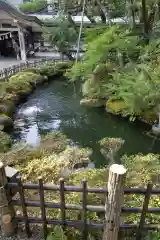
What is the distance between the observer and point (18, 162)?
23.3ft

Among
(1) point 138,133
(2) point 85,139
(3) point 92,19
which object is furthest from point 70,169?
(3) point 92,19

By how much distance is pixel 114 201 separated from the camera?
3.32m

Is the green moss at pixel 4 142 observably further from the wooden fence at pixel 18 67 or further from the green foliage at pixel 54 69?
the green foliage at pixel 54 69

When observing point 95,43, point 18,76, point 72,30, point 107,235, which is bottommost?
point 107,235

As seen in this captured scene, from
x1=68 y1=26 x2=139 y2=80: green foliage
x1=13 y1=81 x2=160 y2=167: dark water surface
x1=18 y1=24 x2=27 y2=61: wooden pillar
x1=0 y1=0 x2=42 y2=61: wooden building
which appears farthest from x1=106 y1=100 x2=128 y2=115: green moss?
x1=18 y1=24 x2=27 y2=61: wooden pillar

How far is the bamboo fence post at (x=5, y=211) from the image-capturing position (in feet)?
11.4

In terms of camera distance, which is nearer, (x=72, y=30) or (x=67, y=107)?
(x=67, y=107)

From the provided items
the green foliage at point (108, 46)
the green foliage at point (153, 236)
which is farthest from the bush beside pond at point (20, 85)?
the green foliage at point (153, 236)

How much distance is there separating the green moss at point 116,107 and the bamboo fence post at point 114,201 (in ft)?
25.2

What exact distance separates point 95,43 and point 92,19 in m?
11.1

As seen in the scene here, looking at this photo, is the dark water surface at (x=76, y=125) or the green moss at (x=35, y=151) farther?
the dark water surface at (x=76, y=125)

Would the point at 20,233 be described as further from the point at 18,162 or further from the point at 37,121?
the point at 37,121

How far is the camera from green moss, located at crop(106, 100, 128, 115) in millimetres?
11188

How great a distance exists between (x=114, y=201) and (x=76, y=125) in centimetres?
782
